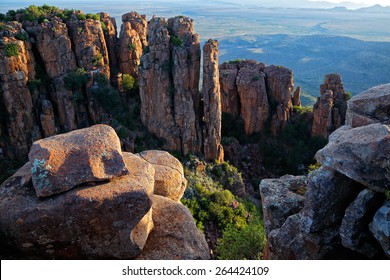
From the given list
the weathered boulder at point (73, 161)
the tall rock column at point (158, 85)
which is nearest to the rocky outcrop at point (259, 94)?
the tall rock column at point (158, 85)

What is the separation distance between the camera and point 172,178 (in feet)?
60.2

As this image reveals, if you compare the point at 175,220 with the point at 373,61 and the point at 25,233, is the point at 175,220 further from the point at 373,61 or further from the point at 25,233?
the point at 373,61

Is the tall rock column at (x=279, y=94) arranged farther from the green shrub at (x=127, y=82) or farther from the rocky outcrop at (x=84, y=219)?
the rocky outcrop at (x=84, y=219)

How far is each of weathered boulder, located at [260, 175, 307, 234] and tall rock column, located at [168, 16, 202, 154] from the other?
3250 cm

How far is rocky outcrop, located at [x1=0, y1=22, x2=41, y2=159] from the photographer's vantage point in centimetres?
4594

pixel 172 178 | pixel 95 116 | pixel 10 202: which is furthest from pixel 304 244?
pixel 95 116

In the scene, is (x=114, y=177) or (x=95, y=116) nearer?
(x=114, y=177)

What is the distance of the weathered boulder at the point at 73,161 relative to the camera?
41.2 ft

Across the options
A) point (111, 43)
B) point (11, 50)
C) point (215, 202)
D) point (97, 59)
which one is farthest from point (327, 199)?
point (111, 43)

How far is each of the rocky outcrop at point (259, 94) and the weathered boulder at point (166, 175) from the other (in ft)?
130

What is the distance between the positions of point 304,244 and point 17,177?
11.2m

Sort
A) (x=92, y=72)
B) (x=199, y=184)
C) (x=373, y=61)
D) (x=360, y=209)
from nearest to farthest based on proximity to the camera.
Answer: (x=360, y=209) → (x=199, y=184) → (x=92, y=72) → (x=373, y=61)

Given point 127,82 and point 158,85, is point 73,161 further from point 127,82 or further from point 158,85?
point 127,82

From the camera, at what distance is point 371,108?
47.4 ft
